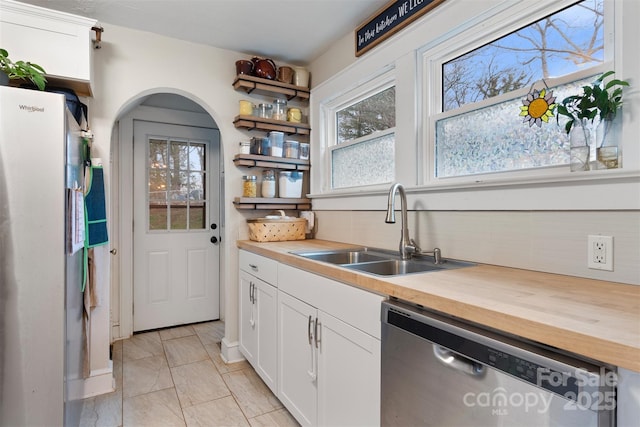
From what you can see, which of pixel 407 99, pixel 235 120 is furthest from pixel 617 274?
pixel 235 120

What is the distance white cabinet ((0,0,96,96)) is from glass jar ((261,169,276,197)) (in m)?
1.27

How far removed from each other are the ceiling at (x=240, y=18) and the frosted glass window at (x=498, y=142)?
0.96m

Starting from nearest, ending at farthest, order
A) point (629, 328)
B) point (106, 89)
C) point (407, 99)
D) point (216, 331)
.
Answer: point (629, 328), point (407, 99), point (106, 89), point (216, 331)

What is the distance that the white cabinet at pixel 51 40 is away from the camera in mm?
1783

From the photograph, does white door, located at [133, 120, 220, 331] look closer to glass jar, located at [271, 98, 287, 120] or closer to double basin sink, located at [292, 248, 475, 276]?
glass jar, located at [271, 98, 287, 120]

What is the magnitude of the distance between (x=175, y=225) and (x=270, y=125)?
1.53m

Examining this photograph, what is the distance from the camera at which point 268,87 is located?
8.57ft

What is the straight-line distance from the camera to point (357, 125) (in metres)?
2.47

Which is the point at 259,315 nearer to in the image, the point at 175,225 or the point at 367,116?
the point at 367,116

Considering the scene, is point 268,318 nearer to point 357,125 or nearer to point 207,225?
point 357,125

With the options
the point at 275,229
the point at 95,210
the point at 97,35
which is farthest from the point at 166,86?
the point at 275,229

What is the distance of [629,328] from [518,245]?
720 mm

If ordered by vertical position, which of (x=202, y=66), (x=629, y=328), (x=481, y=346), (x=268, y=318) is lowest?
(x=268, y=318)

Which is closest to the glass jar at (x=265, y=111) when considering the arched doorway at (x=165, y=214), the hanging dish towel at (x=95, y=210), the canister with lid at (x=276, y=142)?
the canister with lid at (x=276, y=142)
